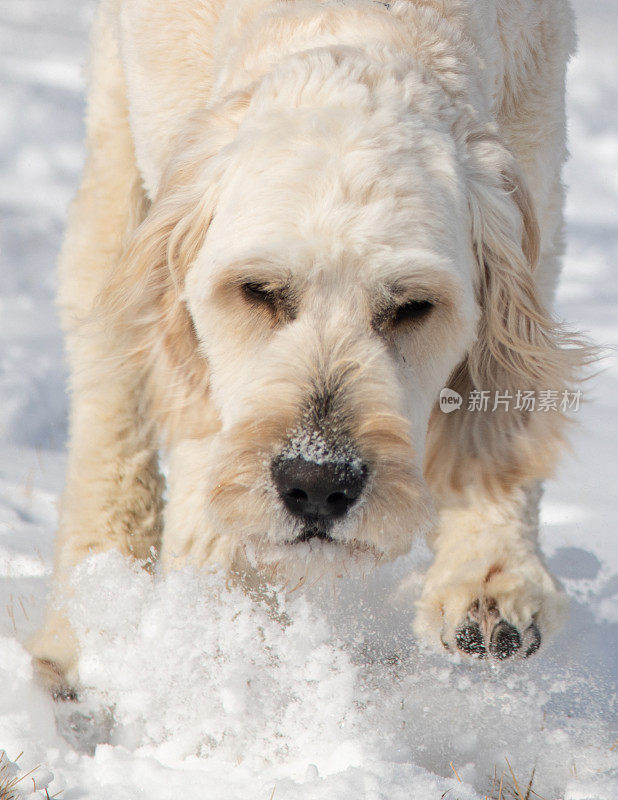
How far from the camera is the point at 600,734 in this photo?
2744 millimetres

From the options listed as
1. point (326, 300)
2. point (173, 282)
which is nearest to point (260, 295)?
point (326, 300)

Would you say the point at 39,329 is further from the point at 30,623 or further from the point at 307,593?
the point at 307,593

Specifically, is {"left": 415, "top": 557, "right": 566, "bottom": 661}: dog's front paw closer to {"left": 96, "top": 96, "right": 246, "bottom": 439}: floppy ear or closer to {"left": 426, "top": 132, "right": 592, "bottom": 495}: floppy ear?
{"left": 426, "top": 132, "right": 592, "bottom": 495}: floppy ear

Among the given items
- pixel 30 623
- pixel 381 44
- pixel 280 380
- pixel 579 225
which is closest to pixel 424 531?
pixel 280 380

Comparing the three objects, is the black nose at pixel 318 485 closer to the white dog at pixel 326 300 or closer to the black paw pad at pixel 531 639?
the white dog at pixel 326 300

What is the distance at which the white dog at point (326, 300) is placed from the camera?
238cm

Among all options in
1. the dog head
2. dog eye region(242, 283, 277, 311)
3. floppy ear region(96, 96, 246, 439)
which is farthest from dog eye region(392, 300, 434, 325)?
floppy ear region(96, 96, 246, 439)

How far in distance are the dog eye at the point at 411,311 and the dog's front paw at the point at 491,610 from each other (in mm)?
947

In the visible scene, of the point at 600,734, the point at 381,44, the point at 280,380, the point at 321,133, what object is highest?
the point at 381,44

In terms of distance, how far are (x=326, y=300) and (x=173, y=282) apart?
0.66 meters

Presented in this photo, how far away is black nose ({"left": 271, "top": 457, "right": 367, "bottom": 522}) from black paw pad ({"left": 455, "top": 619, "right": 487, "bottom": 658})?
855 mm

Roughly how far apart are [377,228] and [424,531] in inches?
28.9

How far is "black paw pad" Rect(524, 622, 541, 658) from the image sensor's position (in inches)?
115

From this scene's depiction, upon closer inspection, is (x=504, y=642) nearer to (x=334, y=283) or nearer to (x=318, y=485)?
(x=318, y=485)
